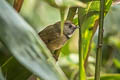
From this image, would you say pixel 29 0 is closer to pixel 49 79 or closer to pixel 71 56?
pixel 71 56

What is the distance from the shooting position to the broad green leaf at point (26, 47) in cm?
37

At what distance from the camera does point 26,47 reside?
0.39 metres

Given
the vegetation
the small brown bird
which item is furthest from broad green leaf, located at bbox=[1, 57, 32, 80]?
the small brown bird

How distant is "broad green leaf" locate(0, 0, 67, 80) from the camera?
0.37m

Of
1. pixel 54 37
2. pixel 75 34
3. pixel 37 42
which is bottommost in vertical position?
pixel 75 34

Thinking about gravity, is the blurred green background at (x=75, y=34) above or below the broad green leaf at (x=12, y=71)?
below

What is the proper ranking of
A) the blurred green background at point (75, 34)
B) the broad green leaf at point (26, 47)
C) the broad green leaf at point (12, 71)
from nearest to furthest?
1. the broad green leaf at point (26, 47)
2. the broad green leaf at point (12, 71)
3. the blurred green background at point (75, 34)

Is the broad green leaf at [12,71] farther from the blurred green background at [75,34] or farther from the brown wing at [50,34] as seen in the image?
the blurred green background at [75,34]

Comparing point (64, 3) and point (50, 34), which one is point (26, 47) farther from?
point (50, 34)

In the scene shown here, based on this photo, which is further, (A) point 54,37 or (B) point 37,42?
(A) point 54,37

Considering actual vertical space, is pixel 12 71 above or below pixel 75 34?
above

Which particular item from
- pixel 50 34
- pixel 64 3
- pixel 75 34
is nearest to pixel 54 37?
pixel 50 34

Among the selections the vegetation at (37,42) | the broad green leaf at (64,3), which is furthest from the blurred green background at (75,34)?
the broad green leaf at (64,3)

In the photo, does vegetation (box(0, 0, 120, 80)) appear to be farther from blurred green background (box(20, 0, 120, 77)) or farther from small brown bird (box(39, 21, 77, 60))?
blurred green background (box(20, 0, 120, 77))
